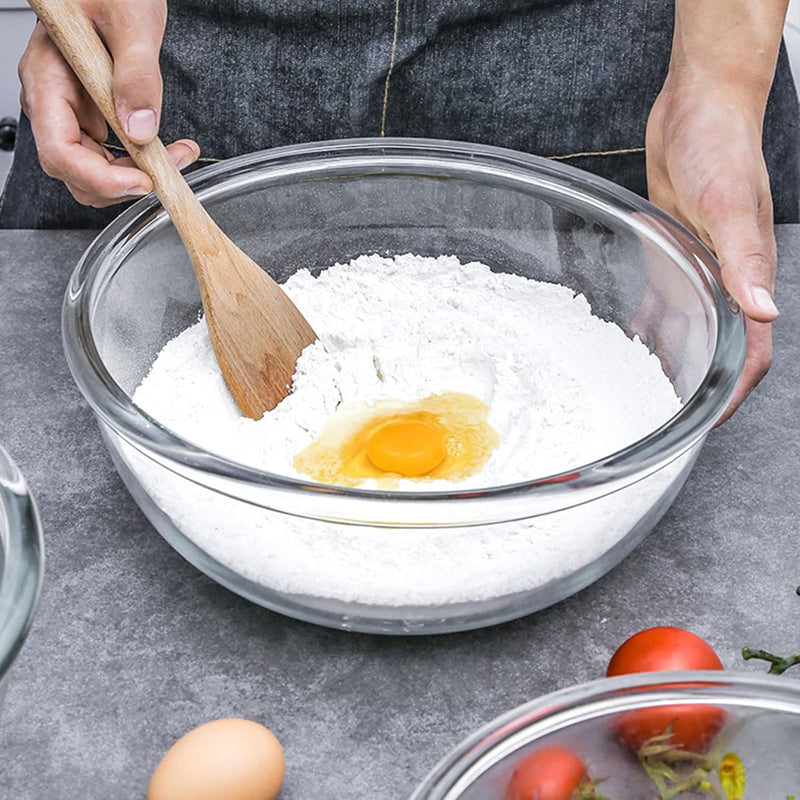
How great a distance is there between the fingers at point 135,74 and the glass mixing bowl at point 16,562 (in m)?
0.52

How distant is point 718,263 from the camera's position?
3.68 feet

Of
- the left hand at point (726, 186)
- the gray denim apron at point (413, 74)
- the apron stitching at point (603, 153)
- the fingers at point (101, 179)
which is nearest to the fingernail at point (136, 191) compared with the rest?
the fingers at point (101, 179)

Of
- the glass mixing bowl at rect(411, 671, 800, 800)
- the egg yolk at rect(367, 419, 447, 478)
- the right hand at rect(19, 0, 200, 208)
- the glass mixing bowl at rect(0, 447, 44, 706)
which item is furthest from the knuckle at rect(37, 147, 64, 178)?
the glass mixing bowl at rect(411, 671, 800, 800)

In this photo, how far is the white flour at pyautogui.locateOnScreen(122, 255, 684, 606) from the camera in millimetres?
919

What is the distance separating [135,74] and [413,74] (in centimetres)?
53

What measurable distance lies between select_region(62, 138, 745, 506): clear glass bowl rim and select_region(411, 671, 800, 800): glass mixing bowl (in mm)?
179

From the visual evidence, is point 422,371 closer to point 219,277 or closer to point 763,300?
point 219,277

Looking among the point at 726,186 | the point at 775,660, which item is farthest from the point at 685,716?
the point at 726,186

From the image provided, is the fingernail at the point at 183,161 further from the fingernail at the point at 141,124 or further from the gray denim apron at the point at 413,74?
the gray denim apron at the point at 413,74

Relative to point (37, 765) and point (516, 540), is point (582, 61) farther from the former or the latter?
point (37, 765)

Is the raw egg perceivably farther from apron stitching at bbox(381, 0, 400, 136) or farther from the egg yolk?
apron stitching at bbox(381, 0, 400, 136)

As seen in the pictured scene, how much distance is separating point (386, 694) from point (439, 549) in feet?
0.49

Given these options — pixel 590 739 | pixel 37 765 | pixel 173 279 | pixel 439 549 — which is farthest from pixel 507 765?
pixel 173 279

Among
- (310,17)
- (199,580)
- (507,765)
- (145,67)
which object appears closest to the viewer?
(507,765)
